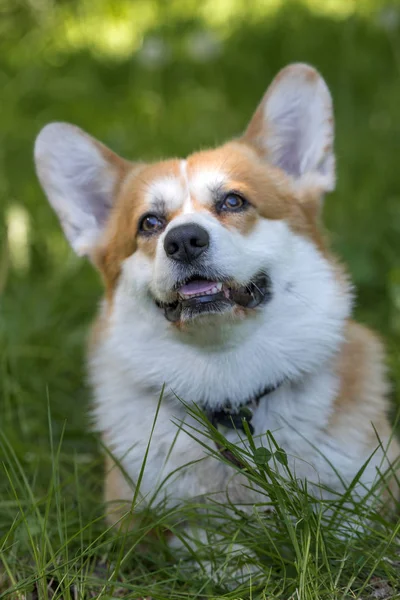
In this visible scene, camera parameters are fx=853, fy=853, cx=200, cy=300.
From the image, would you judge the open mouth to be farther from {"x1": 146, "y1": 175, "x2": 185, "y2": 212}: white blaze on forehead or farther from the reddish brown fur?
{"x1": 146, "y1": 175, "x2": 185, "y2": 212}: white blaze on forehead

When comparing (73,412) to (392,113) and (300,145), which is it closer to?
(300,145)

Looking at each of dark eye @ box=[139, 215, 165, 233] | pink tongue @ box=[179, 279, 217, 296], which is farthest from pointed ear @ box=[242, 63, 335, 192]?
pink tongue @ box=[179, 279, 217, 296]

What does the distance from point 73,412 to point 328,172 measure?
156 centimetres

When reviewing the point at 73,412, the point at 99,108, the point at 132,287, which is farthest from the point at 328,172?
the point at 99,108

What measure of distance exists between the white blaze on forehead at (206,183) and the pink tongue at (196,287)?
302mm

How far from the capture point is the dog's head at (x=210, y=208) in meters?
2.63

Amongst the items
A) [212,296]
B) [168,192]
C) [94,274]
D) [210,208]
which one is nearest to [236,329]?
[212,296]

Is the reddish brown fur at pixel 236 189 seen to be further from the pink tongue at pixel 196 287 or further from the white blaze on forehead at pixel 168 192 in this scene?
the pink tongue at pixel 196 287

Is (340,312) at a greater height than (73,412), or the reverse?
(340,312)

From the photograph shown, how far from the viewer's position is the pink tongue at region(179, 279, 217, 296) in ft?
8.71

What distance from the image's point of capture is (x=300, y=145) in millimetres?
3162

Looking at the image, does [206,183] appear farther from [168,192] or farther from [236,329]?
[236,329]

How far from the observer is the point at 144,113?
20.5ft

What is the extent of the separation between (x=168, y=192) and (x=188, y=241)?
36 cm
